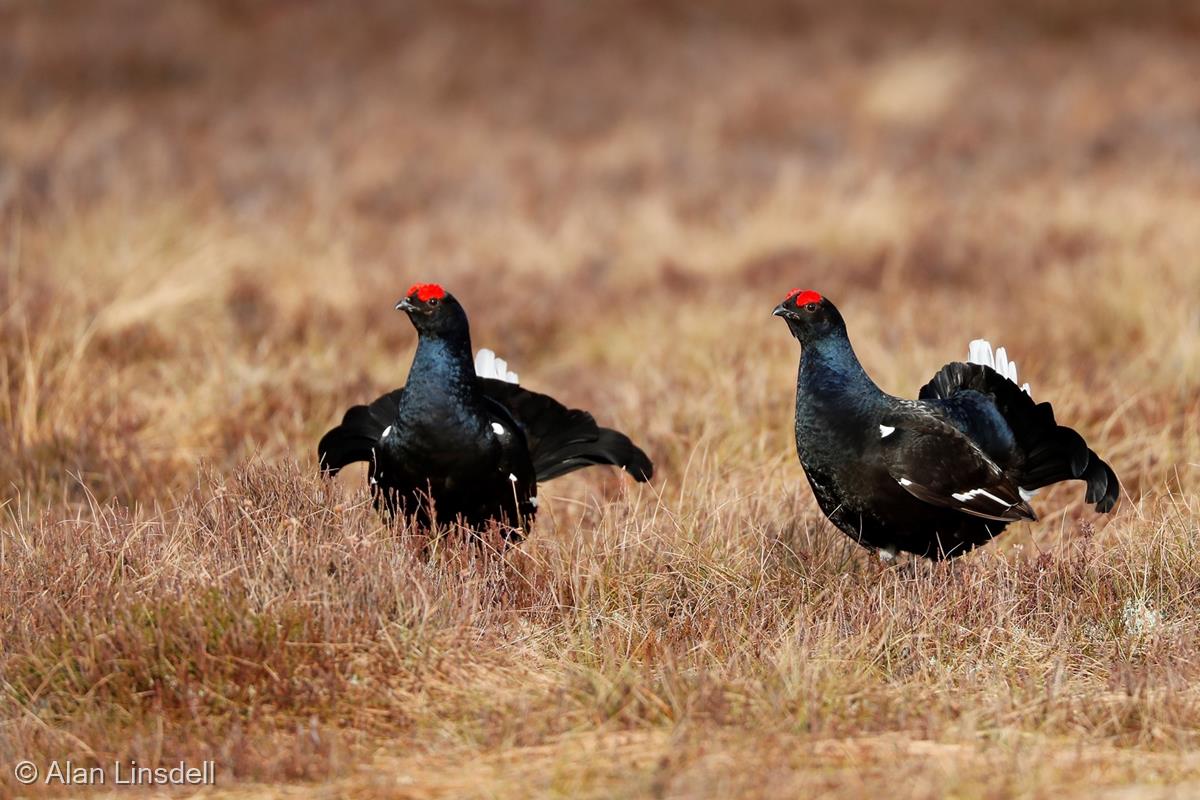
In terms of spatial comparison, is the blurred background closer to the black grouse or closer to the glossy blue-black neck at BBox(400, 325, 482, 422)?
the black grouse

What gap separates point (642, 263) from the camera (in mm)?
10219

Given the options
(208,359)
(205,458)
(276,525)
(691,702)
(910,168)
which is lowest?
(691,702)

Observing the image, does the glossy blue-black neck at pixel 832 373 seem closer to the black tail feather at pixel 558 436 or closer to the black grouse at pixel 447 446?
the black tail feather at pixel 558 436

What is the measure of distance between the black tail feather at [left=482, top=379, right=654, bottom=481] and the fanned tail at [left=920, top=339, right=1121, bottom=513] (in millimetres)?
1153

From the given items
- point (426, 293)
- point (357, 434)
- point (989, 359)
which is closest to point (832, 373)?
point (989, 359)

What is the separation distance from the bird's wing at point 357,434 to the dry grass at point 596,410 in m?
0.14

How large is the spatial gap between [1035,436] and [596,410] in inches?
97.3

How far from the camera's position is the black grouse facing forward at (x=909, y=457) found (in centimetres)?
420

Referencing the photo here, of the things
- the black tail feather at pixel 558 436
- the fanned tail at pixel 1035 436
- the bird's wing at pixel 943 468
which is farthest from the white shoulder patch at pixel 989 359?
the black tail feather at pixel 558 436

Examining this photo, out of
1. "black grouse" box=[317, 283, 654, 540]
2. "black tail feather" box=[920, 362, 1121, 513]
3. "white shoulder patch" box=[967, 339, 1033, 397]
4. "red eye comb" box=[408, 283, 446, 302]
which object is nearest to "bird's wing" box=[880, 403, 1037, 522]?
"black tail feather" box=[920, 362, 1121, 513]

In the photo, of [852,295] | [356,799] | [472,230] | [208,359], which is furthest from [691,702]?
[472,230]

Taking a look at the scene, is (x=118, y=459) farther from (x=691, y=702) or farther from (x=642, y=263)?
(x=642, y=263)

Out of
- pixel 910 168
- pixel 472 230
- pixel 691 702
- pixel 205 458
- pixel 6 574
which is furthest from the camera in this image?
pixel 910 168

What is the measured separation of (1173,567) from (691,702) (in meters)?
1.70
